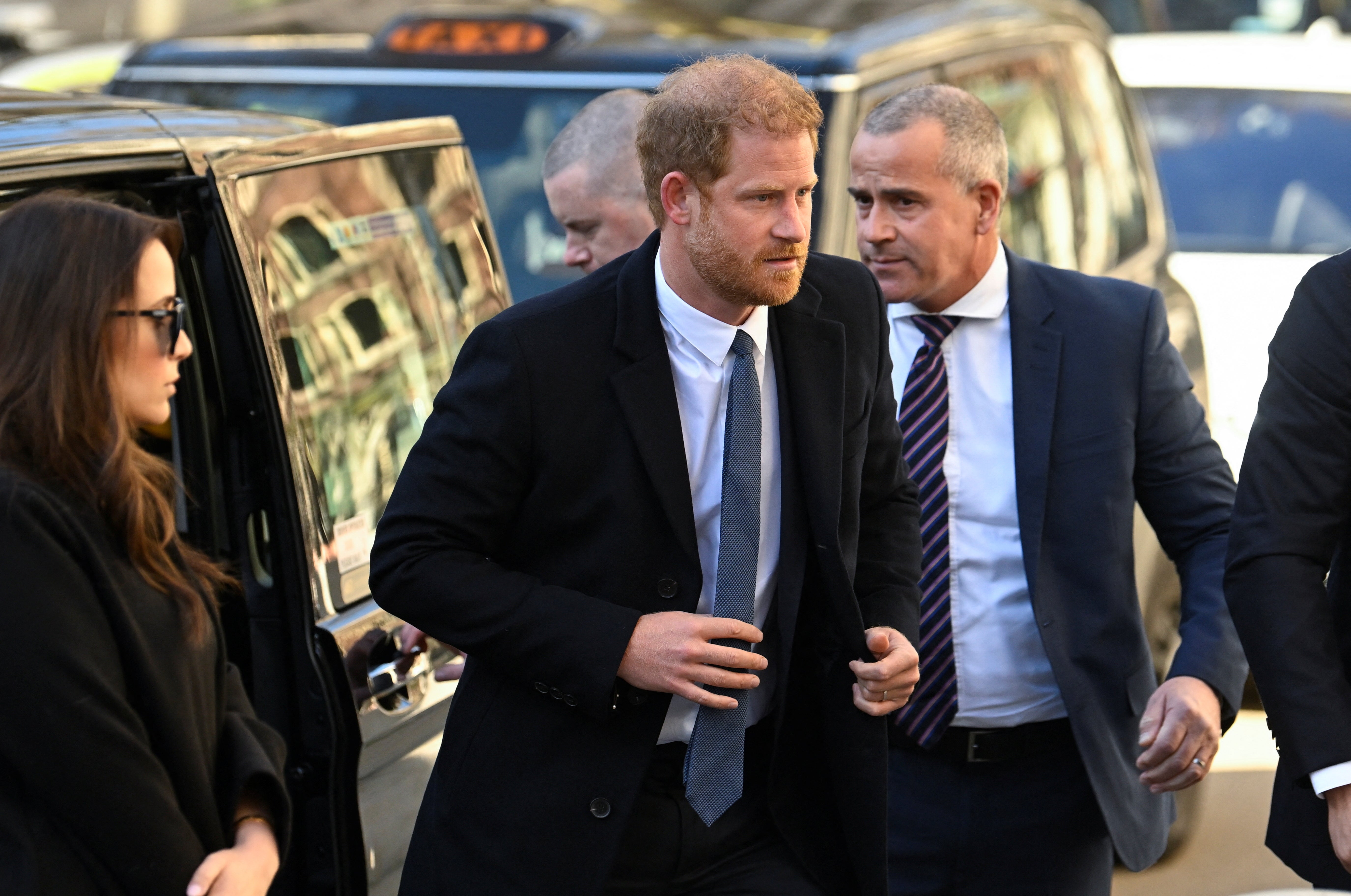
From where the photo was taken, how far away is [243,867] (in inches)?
92.4

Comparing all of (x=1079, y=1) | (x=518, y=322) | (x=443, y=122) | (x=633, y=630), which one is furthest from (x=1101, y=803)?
(x=1079, y=1)

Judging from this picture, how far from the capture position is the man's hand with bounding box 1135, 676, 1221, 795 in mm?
3133

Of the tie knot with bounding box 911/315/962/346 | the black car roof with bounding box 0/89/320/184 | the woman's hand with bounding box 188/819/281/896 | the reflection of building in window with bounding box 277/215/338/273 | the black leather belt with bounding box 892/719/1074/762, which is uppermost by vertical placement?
the black car roof with bounding box 0/89/320/184

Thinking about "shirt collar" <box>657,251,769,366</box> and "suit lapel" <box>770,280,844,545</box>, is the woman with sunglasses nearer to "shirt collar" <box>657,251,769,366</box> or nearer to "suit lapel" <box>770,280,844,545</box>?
"shirt collar" <box>657,251,769,366</box>

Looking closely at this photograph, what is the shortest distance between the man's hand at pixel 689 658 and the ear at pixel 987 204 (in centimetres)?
138

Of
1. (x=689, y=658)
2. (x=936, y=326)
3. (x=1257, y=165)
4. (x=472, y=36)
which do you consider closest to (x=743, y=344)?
(x=689, y=658)

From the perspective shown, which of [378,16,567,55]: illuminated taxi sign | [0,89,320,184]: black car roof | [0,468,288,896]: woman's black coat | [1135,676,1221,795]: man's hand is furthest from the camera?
[378,16,567,55]: illuminated taxi sign

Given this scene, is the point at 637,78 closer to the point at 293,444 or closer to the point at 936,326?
the point at 936,326

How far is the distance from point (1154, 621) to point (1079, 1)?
11.8 meters

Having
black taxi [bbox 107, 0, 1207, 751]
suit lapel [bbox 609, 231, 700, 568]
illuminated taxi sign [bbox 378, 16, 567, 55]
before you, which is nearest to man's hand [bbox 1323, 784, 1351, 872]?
suit lapel [bbox 609, 231, 700, 568]

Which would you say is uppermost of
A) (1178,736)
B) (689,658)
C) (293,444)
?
(293,444)

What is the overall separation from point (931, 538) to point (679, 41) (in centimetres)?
213

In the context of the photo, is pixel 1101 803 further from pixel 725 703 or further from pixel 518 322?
pixel 518 322

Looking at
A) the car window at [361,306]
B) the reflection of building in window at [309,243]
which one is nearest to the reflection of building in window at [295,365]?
the car window at [361,306]
